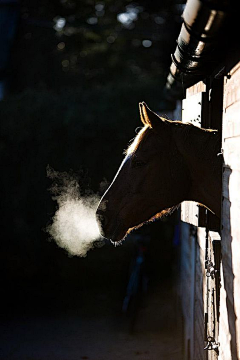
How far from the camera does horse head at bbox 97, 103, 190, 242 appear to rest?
12.2 feet

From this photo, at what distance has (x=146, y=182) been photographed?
376 cm

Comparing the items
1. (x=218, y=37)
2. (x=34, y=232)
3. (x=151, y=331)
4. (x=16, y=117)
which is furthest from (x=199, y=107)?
(x=16, y=117)

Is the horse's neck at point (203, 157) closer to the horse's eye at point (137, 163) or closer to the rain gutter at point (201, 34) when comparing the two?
the horse's eye at point (137, 163)

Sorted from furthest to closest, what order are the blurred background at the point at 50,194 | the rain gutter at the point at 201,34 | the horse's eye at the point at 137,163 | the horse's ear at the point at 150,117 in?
the blurred background at the point at 50,194 → the horse's eye at the point at 137,163 → the horse's ear at the point at 150,117 → the rain gutter at the point at 201,34

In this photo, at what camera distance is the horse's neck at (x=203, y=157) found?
368 cm

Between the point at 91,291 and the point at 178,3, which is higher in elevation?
the point at 178,3

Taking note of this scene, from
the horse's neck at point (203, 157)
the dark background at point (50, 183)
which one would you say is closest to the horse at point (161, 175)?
the horse's neck at point (203, 157)

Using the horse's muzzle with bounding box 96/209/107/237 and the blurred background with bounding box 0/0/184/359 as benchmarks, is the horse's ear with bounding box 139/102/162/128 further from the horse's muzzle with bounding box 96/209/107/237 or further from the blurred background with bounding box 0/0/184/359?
the blurred background with bounding box 0/0/184/359

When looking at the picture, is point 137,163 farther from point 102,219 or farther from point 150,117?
point 102,219

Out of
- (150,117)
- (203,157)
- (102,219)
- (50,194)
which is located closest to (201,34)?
(150,117)

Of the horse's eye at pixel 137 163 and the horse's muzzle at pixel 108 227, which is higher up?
the horse's eye at pixel 137 163

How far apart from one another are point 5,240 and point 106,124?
2.95 meters

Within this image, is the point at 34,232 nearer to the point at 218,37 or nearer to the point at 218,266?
the point at 218,266

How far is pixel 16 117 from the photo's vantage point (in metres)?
12.8
